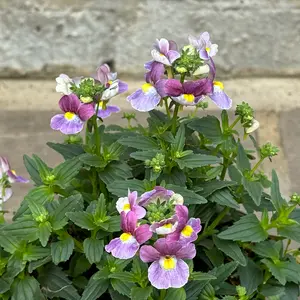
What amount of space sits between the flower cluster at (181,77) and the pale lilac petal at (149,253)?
0.23 meters

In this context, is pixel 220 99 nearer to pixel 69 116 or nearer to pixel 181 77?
pixel 181 77

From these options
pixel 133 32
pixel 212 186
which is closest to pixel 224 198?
pixel 212 186

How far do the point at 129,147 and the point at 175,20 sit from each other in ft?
2.93

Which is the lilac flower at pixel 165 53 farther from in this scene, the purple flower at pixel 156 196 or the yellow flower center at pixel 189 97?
the purple flower at pixel 156 196

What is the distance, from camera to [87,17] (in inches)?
70.1

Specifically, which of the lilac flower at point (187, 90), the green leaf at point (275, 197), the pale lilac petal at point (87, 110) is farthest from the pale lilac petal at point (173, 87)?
Answer: the green leaf at point (275, 197)

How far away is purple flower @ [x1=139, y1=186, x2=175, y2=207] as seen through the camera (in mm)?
719

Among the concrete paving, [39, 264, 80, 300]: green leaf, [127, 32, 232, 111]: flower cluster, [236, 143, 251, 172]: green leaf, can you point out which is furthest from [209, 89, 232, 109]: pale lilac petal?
the concrete paving

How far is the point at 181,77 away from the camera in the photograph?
842 millimetres

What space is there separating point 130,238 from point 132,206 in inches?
1.5

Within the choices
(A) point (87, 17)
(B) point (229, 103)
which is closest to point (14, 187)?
(A) point (87, 17)

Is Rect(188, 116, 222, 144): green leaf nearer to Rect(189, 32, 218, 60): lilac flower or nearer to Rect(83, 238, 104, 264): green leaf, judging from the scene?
Rect(189, 32, 218, 60): lilac flower

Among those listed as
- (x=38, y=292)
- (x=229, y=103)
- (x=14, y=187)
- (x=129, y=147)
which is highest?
(x=229, y=103)

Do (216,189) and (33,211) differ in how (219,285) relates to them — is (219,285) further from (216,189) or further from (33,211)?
(33,211)
